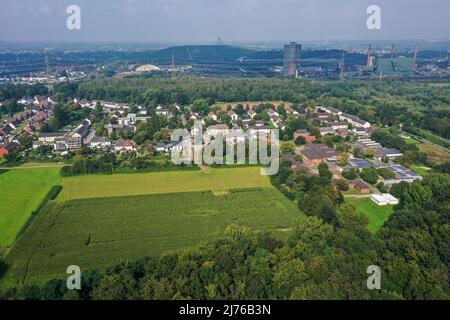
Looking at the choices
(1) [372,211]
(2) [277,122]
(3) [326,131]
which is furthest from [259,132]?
(1) [372,211]

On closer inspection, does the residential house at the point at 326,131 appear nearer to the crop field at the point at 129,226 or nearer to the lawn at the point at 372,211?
the lawn at the point at 372,211

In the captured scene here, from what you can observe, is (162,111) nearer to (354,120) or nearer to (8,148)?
(8,148)

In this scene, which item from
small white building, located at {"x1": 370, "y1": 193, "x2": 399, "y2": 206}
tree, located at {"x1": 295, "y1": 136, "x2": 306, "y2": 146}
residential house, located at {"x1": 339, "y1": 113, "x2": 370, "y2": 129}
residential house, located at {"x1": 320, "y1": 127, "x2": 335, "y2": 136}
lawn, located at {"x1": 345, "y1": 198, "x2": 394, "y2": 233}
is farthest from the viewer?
residential house, located at {"x1": 339, "y1": 113, "x2": 370, "y2": 129}

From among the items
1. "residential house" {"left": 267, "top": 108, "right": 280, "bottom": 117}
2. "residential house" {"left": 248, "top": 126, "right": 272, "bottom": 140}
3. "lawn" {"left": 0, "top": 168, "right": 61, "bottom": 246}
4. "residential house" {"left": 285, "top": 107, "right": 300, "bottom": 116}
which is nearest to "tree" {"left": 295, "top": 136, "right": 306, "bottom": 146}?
"residential house" {"left": 248, "top": 126, "right": 272, "bottom": 140}

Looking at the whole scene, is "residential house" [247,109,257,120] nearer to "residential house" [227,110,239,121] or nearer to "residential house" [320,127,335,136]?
→ "residential house" [227,110,239,121]

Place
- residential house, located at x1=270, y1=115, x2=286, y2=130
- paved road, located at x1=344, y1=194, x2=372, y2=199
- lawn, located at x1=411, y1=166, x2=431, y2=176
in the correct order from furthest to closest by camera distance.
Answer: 1. residential house, located at x1=270, y1=115, x2=286, y2=130
2. lawn, located at x1=411, y1=166, x2=431, y2=176
3. paved road, located at x1=344, y1=194, x2=372, y2=199

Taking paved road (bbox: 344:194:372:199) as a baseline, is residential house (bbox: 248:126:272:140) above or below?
above

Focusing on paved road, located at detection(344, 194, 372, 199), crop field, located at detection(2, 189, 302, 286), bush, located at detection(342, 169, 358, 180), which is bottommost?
crop field, located at detection(2, 189, 302, 286)

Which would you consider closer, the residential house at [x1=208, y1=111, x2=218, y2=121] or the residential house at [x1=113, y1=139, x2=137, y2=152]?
the residential house at [x1=113, y1=139, x2=137, y2=152]
